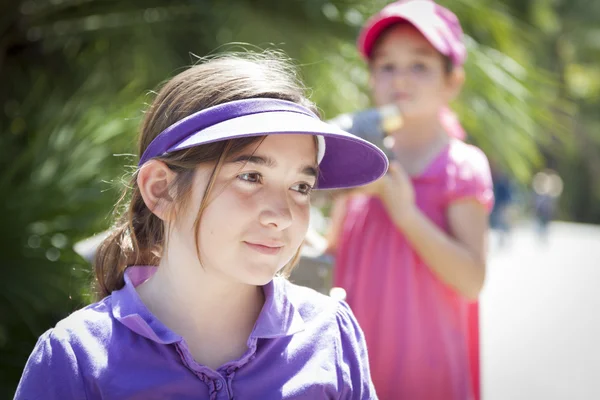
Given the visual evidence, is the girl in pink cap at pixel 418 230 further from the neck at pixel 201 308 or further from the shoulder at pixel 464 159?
the neck at pixel 201 308

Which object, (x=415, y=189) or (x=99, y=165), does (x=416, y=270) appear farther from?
(x=99, y=165)

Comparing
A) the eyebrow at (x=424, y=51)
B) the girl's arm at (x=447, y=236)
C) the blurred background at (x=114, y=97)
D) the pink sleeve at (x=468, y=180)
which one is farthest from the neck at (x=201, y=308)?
the eyebrow at (x=424, y=51)

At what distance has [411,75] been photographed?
1974 mm

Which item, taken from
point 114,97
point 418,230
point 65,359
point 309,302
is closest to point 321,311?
point 309,302

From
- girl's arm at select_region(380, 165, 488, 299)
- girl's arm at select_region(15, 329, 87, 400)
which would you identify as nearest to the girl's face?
girl's arm at select_region(15, 329, 87, 400)

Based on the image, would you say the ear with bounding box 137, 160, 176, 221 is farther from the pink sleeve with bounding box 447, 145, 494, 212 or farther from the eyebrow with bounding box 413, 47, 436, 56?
the eyebrow with bounding box 413, 47, 436, 56

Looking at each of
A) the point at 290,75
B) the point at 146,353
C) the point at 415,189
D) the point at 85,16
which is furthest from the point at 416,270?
the point at 85,16

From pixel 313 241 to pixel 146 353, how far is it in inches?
37.1

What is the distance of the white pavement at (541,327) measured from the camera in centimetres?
429

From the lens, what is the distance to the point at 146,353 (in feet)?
3.65

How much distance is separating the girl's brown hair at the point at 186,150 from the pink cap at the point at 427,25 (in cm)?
64

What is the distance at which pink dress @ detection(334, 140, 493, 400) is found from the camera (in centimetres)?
185

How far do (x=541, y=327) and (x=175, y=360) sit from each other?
5.33 metres

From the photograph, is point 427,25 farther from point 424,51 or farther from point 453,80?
point 453,80
